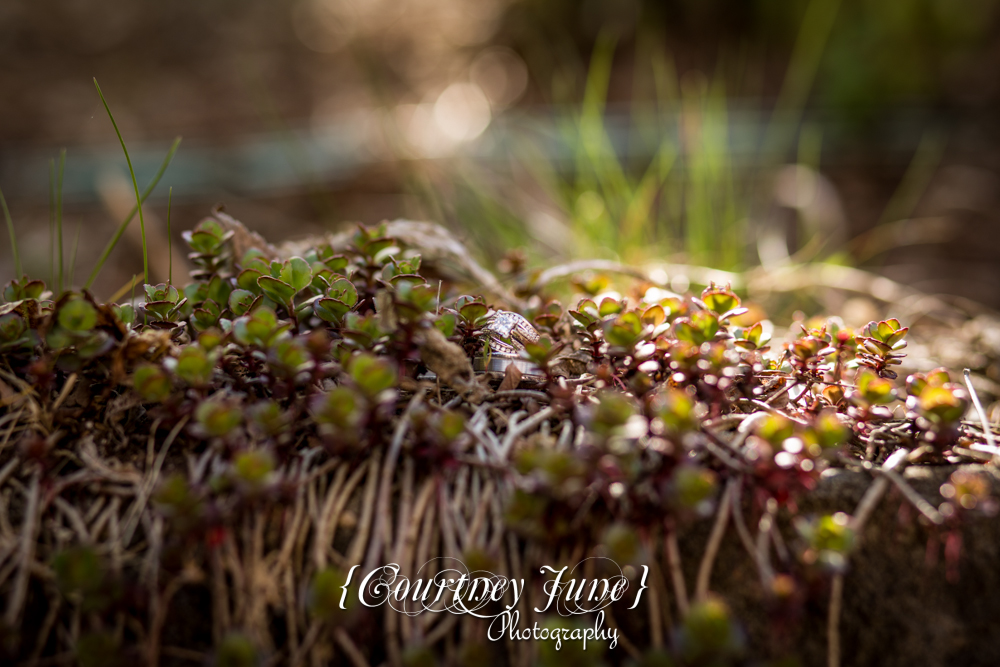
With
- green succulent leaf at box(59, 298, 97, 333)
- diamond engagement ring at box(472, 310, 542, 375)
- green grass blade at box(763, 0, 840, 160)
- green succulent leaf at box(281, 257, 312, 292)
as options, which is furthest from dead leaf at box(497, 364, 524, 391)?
green grass blade at box(763, 0, 840, 160)

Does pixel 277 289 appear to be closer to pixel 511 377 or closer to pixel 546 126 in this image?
pixel 511 377

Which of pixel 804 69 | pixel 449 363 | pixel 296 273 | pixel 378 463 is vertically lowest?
pixel 378 463

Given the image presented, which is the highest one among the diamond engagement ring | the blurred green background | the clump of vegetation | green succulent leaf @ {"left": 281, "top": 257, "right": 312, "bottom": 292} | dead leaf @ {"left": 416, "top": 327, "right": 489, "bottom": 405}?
the blurred green background

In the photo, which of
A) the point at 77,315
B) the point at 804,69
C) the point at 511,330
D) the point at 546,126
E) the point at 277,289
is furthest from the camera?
the point at 804,69

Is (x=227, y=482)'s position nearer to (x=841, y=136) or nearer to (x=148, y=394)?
(x=148, y=394)

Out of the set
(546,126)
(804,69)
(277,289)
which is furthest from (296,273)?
(804,69)

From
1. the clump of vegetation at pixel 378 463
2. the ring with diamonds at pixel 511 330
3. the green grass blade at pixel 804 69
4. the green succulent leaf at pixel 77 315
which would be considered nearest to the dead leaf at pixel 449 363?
the clump of vegetation at pixel 378 463

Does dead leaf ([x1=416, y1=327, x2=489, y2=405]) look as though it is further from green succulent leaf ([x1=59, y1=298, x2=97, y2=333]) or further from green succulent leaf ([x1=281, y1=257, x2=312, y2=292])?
green succulent leaf ([x1=59, y1=298, x2=97, y2=333])
